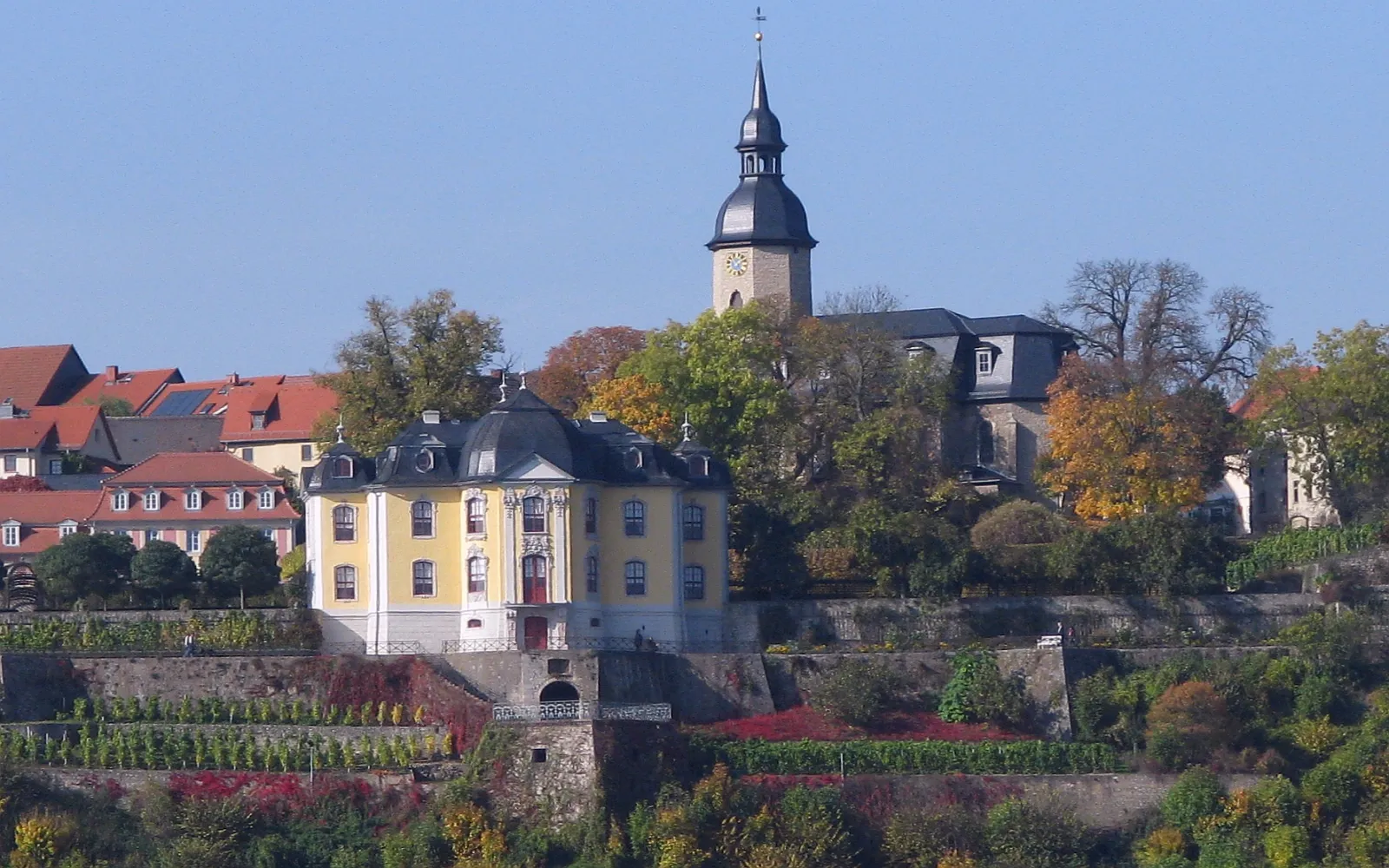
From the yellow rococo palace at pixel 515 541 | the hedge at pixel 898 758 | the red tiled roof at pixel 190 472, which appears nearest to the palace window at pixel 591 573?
Result: the yellow rococo palace at pixel 515 541

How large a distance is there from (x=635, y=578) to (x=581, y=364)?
72.2 feet

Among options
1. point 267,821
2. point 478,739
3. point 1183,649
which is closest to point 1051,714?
point 1183,649

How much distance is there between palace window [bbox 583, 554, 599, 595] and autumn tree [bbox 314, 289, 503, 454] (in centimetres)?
1049

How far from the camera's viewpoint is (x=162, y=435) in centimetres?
11912

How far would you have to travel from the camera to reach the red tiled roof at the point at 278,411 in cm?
11469

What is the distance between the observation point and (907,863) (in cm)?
7212

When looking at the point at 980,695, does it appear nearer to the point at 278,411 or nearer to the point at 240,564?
the point at 240,564

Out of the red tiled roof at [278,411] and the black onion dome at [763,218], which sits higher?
the black onion dome at [763,218]

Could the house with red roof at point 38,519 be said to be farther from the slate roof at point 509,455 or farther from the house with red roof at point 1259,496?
the house with red roof at point 1259,496

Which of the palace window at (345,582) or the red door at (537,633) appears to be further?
the palace window at (345,582)

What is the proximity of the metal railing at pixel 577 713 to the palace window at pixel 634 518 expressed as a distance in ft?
25.2

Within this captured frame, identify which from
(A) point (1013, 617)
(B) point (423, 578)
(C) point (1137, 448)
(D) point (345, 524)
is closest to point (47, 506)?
(D) point (345, 524)

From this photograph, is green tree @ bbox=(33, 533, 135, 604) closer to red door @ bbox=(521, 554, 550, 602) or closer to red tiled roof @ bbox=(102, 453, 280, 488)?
red door @ bbox=(521, 554, 550, 602)

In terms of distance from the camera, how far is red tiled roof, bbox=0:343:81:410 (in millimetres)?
121375
